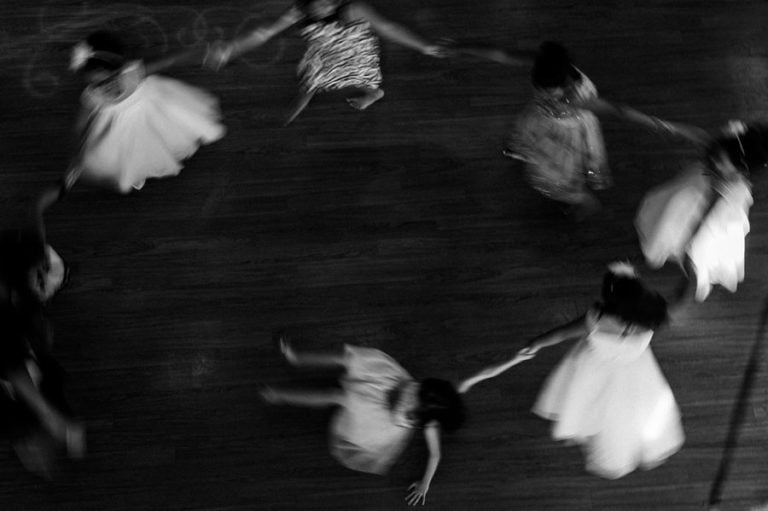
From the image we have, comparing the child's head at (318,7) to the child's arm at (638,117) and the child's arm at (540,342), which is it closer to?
the child's arm at (638,117)

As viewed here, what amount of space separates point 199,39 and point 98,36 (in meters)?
1.04

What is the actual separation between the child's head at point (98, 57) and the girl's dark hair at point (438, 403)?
174cm

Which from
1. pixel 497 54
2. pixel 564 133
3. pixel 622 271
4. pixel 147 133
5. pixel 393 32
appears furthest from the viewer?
pixel 497 54

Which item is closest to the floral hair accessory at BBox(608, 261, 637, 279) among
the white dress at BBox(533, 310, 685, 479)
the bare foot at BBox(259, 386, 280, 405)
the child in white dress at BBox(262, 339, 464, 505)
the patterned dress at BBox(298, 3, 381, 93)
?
the white dress at BBox(533, 310, 685, 479)

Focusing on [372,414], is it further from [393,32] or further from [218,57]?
[218,57]

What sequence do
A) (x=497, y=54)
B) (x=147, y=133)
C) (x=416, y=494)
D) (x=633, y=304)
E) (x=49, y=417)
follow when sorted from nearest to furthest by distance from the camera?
(x=633, y=304) < (x=49, y=417) < (x=416, y=494) < (x=147, y=133) < (x=497, y=54)

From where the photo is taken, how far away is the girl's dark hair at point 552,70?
291 centimetres

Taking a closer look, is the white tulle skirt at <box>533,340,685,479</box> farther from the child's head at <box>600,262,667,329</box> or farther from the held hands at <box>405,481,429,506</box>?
the held hands at <box>405,481,429,506</box>

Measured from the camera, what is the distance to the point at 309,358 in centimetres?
305

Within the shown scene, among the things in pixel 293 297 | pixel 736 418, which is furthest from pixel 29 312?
pixel 736 418

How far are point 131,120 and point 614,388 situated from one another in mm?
2200

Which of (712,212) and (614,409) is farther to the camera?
(712,212)

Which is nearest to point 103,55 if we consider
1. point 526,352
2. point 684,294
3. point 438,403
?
point 438,403

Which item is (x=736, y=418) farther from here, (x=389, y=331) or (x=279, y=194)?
(x=279, y=194)
